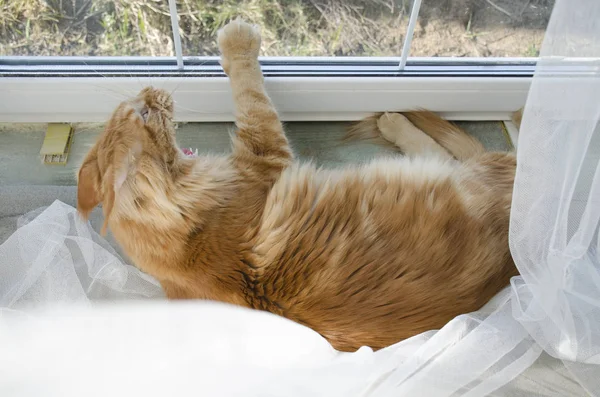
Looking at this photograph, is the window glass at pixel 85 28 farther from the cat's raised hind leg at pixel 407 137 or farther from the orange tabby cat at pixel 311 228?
the cat's raised hind leg at pixel 407 137

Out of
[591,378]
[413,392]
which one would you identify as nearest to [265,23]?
[413,392]

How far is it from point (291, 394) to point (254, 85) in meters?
0.82

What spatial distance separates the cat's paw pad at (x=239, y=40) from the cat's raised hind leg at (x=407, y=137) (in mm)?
442

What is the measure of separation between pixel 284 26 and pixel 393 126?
429mm

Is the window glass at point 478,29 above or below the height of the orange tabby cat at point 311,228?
above

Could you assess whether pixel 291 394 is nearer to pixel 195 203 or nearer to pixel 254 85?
pixel 195 203

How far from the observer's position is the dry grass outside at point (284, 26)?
1.62 m

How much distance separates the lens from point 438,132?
1690 mm

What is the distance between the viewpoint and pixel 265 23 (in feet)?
5.55

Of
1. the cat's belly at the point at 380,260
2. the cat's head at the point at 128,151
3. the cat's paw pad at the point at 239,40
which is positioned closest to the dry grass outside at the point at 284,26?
the cat's paw pad at the point at 239,40

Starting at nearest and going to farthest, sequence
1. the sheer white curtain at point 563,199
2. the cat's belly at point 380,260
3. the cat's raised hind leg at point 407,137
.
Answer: the sheer white curtain at point 563,199 → the cat's belly at point 380,260 → the cat's raised hind leg at point 407,137

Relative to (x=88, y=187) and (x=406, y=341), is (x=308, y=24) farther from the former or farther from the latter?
(x=406, y=341)

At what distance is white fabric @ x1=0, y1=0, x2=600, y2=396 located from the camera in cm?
96

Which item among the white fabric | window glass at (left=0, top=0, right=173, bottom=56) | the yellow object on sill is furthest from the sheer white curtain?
the yellow object on sill
